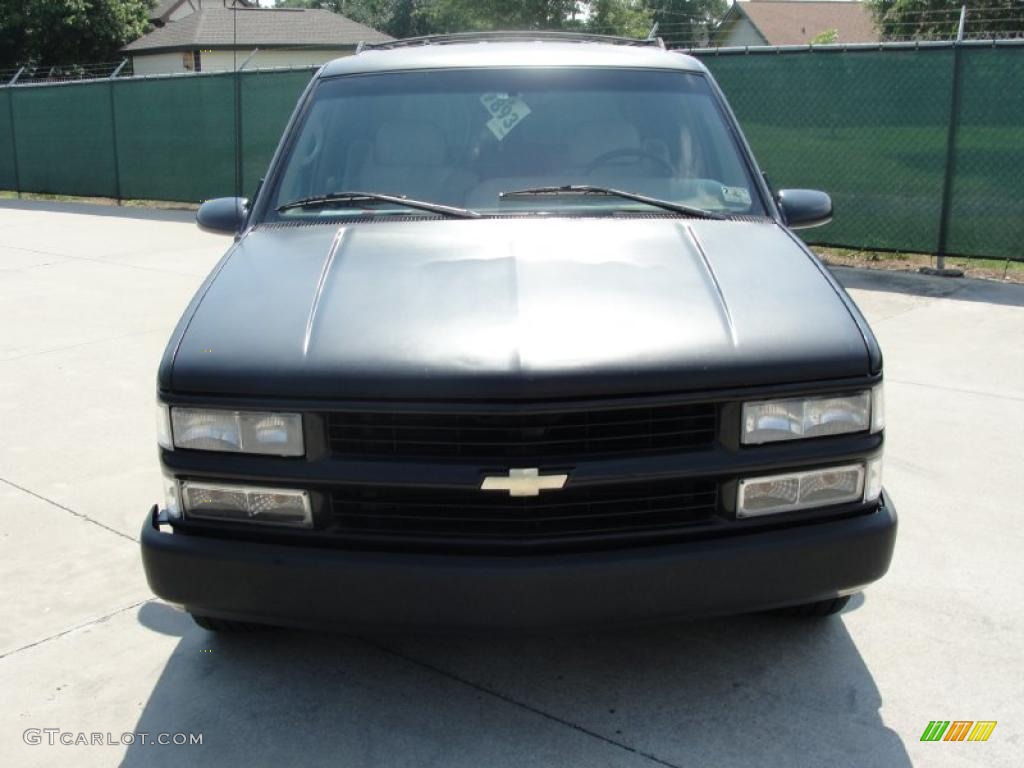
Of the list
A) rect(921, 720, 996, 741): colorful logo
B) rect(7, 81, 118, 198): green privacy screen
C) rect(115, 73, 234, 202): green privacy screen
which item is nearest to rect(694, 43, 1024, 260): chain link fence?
rect(921, 720, 996, 741): colorful logo

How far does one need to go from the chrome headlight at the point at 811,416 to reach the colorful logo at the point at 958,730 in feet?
2.76

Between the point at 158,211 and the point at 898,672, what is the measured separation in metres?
15.2

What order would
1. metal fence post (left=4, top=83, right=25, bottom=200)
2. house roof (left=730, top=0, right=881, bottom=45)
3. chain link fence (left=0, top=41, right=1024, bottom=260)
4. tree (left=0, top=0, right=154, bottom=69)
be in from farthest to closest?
house roof (left=730, top=0, right=881, bottom=45) < tree (left=0, top=0, right=154, bottom=69) < metal fence post (left=4, top=83, right=25, bottom=200) < chain link fence (left=0, top=41, right=1024, bottom=260)

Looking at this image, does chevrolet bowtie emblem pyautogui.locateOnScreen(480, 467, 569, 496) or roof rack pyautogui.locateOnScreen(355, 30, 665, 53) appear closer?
chevrolet bowtie emblem pyautogui.locateOnScreen(480, 467, 569, 496)

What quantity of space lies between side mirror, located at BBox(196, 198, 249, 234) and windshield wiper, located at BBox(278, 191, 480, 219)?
0.47 meters

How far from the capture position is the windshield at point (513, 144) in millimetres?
3881

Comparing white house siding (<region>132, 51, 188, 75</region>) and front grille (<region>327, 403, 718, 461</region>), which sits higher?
white house siding (<region>132, 51, 188, 75</region>)

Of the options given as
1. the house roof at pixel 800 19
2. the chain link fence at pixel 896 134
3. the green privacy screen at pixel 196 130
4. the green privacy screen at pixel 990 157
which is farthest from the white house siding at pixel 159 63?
the green privacy screen at pixel 990 157

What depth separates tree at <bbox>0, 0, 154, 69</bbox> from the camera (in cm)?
4284

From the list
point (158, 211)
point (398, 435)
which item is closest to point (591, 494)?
point (398, 435)

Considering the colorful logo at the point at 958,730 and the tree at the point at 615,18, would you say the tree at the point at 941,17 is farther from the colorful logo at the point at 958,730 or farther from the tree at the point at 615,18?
the colorful logo at the point at 958,730

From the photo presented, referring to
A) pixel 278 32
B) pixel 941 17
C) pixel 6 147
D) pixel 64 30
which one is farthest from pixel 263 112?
pixel 64 30

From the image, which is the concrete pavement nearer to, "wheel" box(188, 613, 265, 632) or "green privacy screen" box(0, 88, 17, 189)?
"wheel" box(188, 613, 265, 632)

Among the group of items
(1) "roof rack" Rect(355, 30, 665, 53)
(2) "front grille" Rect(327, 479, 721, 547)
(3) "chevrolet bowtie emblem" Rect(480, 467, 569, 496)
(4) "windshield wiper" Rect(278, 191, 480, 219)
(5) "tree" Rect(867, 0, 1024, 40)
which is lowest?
(2) "front grille" Rect(327, 479, 721, 547)
